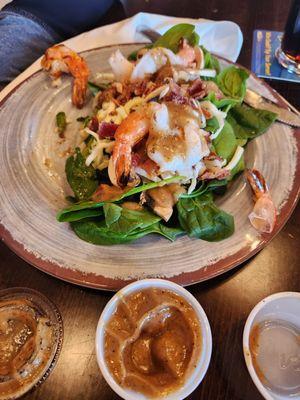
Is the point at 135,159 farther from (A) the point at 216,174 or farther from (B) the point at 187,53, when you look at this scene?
(B) the point at 187,53

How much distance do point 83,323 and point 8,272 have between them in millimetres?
330

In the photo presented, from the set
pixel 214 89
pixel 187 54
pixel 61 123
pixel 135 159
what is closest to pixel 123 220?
pixel 135 159

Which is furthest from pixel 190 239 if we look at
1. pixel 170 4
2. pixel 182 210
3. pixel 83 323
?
pixel 170 4

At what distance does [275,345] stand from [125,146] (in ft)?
2.61

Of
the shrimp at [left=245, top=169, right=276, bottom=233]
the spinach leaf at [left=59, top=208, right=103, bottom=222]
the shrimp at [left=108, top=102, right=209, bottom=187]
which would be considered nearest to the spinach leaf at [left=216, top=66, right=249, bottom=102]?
the shrimp at [left=108, top=102, right=209, bottom=187]

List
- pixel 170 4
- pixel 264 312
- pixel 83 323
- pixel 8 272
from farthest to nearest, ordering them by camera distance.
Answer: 1. pixel 170 4
2. pixel 8 272
3. pixel 83 323
4. pixel 264 312

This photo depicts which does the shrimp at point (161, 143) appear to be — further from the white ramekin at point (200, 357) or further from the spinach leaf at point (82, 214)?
the white ramekin at point (200, 357)

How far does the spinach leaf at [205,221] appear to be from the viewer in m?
1.20

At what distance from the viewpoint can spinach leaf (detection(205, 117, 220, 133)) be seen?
1.44 m

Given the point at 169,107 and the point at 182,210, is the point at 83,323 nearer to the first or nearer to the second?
the point at 182,210

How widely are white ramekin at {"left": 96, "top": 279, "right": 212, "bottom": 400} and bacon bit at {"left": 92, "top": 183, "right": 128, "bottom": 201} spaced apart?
0.38m

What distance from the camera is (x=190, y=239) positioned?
1214 millimetres

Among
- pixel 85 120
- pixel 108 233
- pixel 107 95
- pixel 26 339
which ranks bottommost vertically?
pixel 26 339

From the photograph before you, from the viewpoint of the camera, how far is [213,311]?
1.17m
